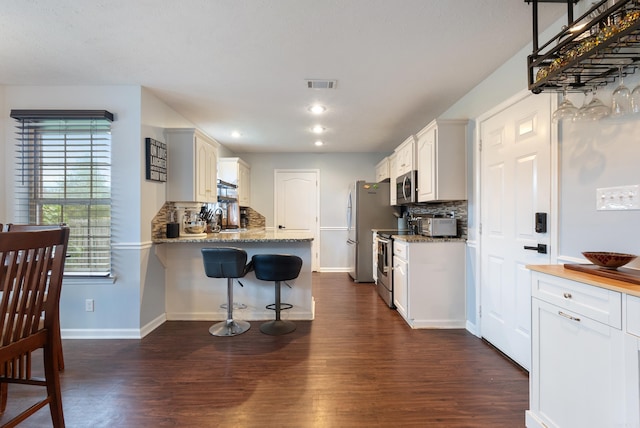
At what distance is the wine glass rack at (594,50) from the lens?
1.19 meters

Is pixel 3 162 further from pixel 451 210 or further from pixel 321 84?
pixel 451 210

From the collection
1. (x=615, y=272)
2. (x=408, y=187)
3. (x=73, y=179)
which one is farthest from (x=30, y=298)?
(x=408, y=187)

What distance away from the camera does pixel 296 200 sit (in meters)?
5.93

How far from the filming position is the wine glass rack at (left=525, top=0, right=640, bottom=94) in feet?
3.90

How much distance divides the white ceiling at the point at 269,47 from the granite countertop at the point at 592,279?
1556 millimetres

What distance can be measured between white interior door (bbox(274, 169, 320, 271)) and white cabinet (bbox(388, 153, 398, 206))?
163 centimetres

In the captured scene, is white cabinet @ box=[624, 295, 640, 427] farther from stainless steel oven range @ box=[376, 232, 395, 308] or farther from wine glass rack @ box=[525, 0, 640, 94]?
stainless steel oven range @ box=[376, 232, 395, 308]

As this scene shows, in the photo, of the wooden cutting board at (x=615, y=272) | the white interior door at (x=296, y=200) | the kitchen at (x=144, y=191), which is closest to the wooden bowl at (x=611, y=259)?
the wooden cutting board at (x=615, y=272)

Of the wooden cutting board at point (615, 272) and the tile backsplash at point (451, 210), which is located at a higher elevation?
the tile backsplash at point (451, 210)

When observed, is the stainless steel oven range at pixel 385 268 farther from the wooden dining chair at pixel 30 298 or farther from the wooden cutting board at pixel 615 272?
the wooden dining chair at pixel 30 298

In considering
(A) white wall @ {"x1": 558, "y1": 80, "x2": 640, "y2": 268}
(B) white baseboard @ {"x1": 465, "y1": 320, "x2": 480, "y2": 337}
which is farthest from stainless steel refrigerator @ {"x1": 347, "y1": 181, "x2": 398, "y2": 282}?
(A) white wall @ {"x1": 558, "y1": 80, "x2": 640, "y2": 268}

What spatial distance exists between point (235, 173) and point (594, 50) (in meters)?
4.57

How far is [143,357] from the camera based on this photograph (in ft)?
7.88

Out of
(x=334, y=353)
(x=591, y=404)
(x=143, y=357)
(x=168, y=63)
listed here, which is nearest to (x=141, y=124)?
(x=168, y=63)
